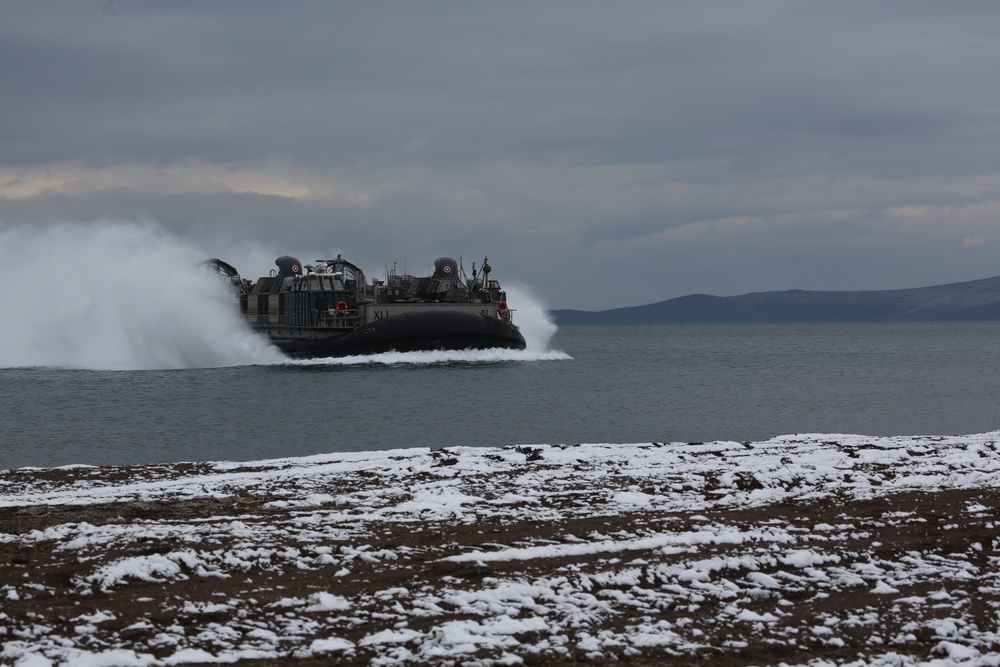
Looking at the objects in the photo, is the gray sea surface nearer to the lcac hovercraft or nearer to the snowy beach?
the lcac hovercraft

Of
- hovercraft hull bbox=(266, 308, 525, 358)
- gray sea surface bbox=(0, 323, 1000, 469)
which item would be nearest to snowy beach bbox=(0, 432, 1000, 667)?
gray sea surface bbox=(0, 323, 1000, 469)

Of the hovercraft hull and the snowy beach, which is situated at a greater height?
the hovercraft hull

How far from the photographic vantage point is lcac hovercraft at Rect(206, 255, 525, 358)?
54875 millimetres

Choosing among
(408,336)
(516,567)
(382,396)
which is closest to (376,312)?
(408,336)

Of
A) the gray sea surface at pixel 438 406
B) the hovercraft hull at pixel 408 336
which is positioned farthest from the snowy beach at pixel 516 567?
the hovercraft hull at pixel 408 336

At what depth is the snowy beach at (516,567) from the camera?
657 centimetres

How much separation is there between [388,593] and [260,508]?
14.2 feet

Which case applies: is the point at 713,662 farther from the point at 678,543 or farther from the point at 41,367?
the point at 41,367

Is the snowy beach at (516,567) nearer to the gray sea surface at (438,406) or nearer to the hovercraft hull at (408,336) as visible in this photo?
the gray sea surface at (438,406)

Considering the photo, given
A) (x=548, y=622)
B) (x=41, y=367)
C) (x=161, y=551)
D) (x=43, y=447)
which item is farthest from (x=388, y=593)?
(x=41, y=367)

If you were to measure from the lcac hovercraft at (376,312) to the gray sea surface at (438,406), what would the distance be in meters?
1.16

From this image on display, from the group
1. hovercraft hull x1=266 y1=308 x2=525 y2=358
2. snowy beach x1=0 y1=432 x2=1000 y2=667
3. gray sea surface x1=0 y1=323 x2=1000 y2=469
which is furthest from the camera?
hovercraft hull x1=266 y1=308 x2=525 y2=358

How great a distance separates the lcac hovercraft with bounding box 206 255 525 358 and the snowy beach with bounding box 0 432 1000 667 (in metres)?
40.8

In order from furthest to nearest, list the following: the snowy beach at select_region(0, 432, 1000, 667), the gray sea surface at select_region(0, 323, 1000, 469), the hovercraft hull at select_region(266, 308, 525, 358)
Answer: the hovercraft hull at select_region(266, 308, 525, 358)
the gray sea surface at select_region(0, 323, 1000, 469)
the snowy beach at select_region(0, 432, 1000, 667)
